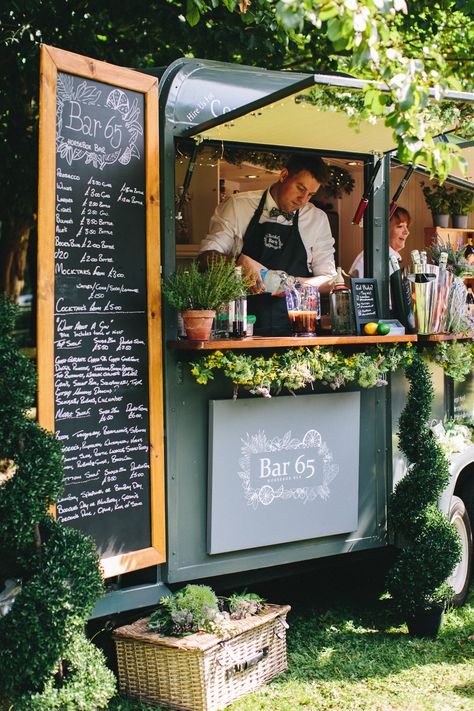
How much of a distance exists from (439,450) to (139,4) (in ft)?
16.7

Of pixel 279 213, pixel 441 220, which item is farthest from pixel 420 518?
pixel 441 220

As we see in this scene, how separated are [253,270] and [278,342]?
2.07 ft

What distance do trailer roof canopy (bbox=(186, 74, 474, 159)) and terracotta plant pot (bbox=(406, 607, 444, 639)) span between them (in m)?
2.66

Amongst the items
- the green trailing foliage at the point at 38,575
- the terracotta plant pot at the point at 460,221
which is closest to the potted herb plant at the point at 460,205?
the terracotta plant pot at the point at 460,221

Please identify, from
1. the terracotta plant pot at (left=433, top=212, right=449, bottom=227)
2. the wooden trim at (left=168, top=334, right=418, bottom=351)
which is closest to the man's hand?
the wooden trim at (left=168, top=334, right=418, bottom=351)

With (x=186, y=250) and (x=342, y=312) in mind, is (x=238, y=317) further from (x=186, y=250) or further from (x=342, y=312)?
(x=186, y=250)

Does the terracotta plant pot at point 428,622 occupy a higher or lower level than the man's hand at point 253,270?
lower

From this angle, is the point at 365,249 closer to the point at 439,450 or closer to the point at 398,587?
the point at 439,450

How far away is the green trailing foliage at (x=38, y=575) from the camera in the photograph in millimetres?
3518

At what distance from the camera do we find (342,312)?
5145mm

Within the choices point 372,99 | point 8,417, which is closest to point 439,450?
point 372,99

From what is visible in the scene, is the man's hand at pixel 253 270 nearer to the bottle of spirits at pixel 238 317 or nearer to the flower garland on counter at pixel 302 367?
the bottle of spirits at pixel 238 317

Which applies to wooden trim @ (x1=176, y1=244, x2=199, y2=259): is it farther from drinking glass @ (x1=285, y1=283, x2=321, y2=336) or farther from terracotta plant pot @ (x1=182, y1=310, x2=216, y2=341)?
terracotta plant pot @ (x1=182, y1=310, x2=216, y2=341)

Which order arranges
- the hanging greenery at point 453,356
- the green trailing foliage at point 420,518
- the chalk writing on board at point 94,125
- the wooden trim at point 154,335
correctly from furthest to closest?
1. the hanging greenery at point 453,356
2. the green trailing foliage at point 420,518
3. the wooden trim at point 154,335
4. the chalk writing on board at point 94,125
